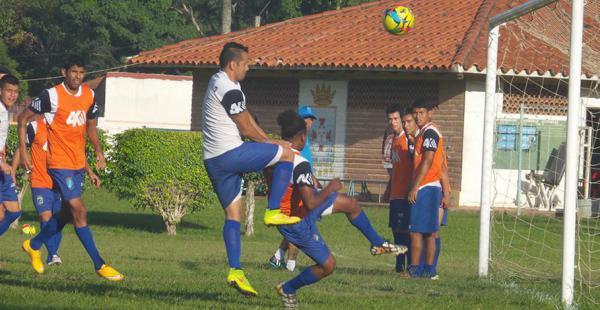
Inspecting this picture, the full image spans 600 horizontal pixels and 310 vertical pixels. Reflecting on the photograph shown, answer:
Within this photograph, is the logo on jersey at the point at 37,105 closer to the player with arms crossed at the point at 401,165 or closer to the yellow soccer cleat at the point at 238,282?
the yellow soccer cleat at the point at 238,282

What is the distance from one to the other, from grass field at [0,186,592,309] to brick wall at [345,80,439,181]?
10.0 metres

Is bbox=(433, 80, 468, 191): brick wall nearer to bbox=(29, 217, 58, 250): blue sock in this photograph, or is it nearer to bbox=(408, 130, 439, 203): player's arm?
bbox=(408, 130, 439, 203): player's arm

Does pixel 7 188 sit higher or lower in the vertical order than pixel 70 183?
lower

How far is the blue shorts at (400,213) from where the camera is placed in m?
12.6

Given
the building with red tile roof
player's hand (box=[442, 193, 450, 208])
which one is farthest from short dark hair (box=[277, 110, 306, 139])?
the building with red tile roof

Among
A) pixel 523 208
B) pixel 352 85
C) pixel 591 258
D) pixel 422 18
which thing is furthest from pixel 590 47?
pixel 422 18

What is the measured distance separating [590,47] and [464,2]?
1728 centimetres

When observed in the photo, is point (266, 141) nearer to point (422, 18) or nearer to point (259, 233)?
point (259, 233)

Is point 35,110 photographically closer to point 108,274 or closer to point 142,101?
point 108,274

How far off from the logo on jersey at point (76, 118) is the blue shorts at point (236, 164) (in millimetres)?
2158

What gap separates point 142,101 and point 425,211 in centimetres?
3961

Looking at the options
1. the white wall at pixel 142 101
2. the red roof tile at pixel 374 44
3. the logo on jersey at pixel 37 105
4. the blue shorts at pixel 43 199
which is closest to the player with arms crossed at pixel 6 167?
the logo on jersey at pixel 37 105

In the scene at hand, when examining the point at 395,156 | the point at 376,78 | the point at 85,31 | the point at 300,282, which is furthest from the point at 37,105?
the point at 85,31

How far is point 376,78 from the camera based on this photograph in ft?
95.7
